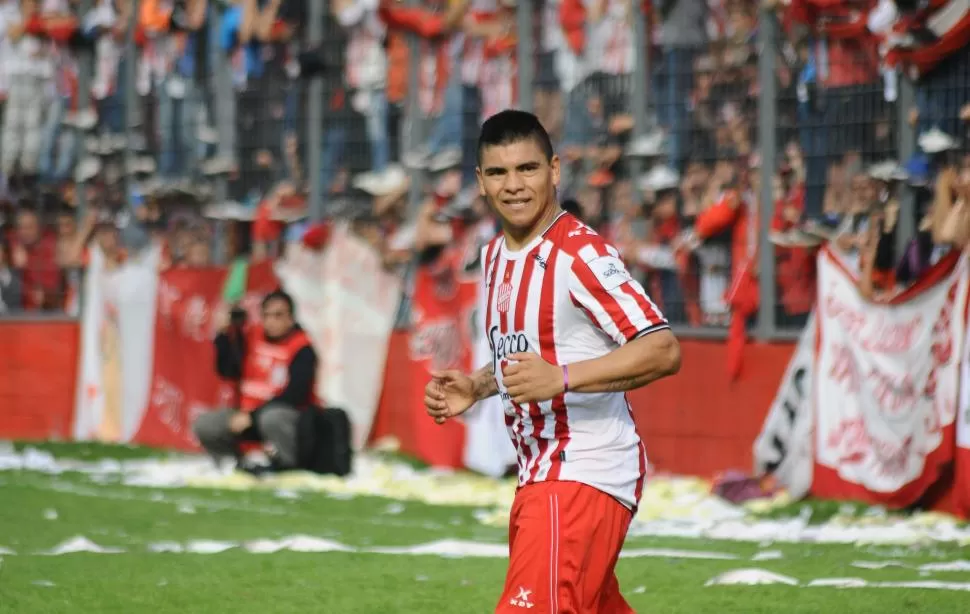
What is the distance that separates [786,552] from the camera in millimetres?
11172

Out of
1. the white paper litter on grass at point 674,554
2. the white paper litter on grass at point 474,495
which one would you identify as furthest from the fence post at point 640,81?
the white paper litter on grass at point 674,554

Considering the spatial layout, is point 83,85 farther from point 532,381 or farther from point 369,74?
point 532,381

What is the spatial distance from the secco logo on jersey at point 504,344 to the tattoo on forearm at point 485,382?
49 millimetres

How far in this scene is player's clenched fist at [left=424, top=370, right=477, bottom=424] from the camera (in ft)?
19.7

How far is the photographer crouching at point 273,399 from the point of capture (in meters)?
15.8

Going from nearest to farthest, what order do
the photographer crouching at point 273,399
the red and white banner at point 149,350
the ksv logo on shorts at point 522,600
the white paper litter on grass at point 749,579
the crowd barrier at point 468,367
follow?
1. the ksv logo on shorts at point 522,600
2. the white paper litter on grass at point 749,579
3. the crowd barrier at point 468,367
4. the photographer crouching at point 273,399
5. the red and white banner at point 149,350

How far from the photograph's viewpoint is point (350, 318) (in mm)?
18594

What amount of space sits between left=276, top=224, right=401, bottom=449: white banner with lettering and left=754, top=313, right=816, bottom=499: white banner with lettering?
4.88 metres

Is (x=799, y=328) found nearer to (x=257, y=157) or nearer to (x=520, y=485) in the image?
(x=257, y=157)

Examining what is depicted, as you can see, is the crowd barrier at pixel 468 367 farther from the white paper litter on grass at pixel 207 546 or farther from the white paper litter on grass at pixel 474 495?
the white paper litter on grass at pixel 207 546

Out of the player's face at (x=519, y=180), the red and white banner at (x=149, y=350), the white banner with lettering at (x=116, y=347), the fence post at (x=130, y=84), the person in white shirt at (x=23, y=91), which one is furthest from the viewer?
the person in white shirt at (x=23, y=91)

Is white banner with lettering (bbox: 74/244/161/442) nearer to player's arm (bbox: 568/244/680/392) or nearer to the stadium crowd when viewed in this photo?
the stadium crowd

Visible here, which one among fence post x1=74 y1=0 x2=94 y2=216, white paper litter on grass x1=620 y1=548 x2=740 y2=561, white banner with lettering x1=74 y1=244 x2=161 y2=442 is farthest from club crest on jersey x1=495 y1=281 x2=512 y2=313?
fence post x1=74 y1=0 x2=94 y2=216

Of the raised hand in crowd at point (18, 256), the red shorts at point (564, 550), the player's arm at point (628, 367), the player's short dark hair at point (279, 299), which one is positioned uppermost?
the raised hand in crowd at point (18, 256)
